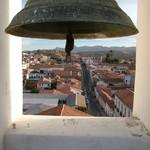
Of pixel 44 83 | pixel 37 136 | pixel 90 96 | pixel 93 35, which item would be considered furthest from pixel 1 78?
pixel 44 83

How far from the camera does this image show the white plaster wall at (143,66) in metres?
1.92

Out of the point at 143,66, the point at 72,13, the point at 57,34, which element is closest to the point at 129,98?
the point at 143,66

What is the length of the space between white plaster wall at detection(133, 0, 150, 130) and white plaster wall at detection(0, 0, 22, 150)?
82 cm

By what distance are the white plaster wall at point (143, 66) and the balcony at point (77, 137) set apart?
0.14 meters

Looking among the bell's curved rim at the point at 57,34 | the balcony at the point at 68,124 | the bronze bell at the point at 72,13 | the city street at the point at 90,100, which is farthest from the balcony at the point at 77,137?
the city street at the point at 90,100

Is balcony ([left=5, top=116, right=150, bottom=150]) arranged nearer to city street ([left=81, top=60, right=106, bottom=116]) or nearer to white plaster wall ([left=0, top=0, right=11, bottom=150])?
white plaster wall ([left=0, top=0, right=11, bottom=150])

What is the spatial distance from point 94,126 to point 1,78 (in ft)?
2.18

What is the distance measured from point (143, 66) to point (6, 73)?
2.85ft

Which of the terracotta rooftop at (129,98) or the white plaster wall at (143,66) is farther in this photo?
the terracotta rooftop at (129,98)

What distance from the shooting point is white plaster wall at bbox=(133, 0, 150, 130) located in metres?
1.92

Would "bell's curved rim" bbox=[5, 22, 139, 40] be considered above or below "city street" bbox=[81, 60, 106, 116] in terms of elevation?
above

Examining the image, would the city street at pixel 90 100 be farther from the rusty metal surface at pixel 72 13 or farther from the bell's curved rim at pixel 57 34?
the rusty metal surface at pixel 72 13

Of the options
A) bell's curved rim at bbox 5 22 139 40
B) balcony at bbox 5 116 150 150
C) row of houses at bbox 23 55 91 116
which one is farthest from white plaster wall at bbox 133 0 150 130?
row of houses at bbox 23 55 91 116

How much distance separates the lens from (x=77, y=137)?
1854 millimetres
